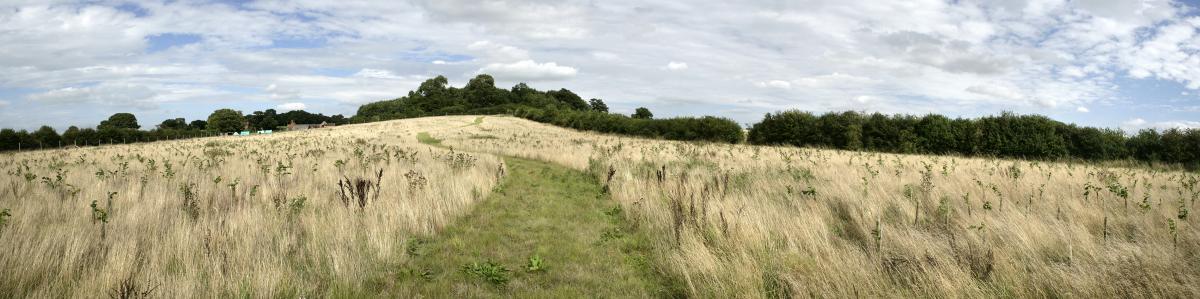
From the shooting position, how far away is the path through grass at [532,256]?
565 centimetres

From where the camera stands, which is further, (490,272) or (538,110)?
(538,110)

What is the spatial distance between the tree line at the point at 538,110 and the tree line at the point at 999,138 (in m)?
9.38

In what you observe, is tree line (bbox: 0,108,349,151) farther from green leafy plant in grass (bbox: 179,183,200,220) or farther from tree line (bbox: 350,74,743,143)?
green leafy plant in grass (bbox: 179,183,200,220)

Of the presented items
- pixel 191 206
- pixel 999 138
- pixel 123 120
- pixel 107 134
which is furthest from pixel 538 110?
pixel 123 120

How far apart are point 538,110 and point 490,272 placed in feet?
267

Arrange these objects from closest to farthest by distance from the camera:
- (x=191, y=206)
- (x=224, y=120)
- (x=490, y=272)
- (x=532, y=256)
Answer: (x=490, y=272) < (x=532, y=256) < (x=191, y=206) < (x=224, y=120)

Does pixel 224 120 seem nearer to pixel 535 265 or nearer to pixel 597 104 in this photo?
pixel 597 104

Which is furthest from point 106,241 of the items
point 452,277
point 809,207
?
point 809,207

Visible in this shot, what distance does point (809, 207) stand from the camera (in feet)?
29.8

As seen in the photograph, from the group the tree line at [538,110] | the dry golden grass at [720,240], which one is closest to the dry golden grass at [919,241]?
the dry golden grass at [720,240]

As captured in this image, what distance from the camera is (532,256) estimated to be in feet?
22.5

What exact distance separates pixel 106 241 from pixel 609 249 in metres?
5.89

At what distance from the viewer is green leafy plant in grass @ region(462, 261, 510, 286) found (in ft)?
19.2

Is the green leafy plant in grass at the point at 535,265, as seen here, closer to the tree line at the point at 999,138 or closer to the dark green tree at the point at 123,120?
the tree line at the point at 999,138
